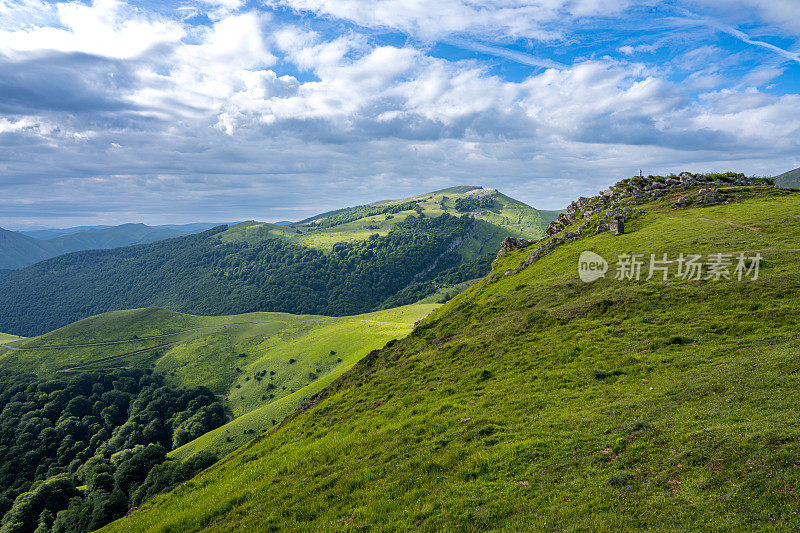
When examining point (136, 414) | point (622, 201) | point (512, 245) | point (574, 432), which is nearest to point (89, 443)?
point (136, 414)

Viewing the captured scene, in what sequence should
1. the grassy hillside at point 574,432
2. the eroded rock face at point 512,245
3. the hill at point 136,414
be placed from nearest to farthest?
the grassy hillside at point 574,432 < the hill at point 136,414 < the eroded rock face at point 512,245

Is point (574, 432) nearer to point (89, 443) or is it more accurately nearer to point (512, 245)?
point (512, 245)

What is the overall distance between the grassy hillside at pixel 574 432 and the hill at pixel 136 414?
46.7 metres

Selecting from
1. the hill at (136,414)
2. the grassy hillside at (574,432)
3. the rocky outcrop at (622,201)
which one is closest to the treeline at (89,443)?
the hill at (136,414)

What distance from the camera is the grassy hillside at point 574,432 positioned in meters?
12.1

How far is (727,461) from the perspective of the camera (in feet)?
40.2

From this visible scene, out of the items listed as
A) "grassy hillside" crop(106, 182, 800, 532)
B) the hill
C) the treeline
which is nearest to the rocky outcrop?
"grassy hillside" crop(106, 182, 800, 532)

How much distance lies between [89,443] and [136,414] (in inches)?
633

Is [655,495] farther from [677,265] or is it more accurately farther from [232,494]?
[677,265]

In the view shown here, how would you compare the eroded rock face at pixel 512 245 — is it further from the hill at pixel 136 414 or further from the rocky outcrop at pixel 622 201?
the hill at pixel 136 414

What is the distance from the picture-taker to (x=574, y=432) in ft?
56.2

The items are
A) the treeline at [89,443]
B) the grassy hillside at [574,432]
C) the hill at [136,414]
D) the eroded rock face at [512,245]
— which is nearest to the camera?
the grassy hillside at [574,432]

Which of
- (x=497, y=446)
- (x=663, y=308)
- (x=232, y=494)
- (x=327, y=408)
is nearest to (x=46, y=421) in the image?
(x=327, y=408)

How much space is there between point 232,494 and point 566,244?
67930 mm
